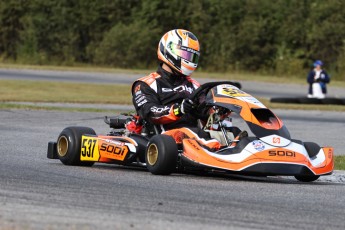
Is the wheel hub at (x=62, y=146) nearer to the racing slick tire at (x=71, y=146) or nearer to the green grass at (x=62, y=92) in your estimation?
the racing slick tire at (x=71, y=146)

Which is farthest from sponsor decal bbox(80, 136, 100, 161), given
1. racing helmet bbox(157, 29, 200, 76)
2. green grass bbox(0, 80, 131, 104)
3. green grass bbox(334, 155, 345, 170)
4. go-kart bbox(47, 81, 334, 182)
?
green grass bbox(0, 80, 131, 104)

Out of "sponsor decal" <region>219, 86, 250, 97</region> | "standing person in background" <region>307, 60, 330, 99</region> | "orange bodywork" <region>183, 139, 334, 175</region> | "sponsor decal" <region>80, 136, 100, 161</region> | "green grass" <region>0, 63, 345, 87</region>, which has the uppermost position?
"sponsor decal" <region>219, 86, 250, 97</region>

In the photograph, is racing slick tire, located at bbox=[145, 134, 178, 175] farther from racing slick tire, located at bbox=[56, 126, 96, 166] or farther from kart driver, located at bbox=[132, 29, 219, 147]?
racing slick tire, located at bbox=[56, 126, 96, 166]

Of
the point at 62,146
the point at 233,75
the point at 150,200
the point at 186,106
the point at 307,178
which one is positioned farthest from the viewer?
the point at 233,75

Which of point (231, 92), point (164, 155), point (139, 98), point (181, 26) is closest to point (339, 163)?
point (231, 92)

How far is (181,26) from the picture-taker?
1684 inches

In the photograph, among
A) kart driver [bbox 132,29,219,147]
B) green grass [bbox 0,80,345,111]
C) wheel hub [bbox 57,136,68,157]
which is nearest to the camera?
kart driver [bbox 132,29,219,147]

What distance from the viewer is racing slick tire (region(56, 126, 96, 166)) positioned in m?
9.96

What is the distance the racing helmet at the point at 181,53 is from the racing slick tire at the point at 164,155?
1.13 metres

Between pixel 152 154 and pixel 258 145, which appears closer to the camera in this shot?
pixel 258 145

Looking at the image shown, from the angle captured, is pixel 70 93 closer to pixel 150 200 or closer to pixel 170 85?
pixel 170 85

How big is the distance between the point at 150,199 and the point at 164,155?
6.27 feet

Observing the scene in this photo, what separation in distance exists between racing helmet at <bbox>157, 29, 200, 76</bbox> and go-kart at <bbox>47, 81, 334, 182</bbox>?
65 centimetres

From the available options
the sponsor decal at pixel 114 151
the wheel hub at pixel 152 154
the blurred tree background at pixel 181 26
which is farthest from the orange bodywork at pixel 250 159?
the blurred tree background at pixel 181 26
